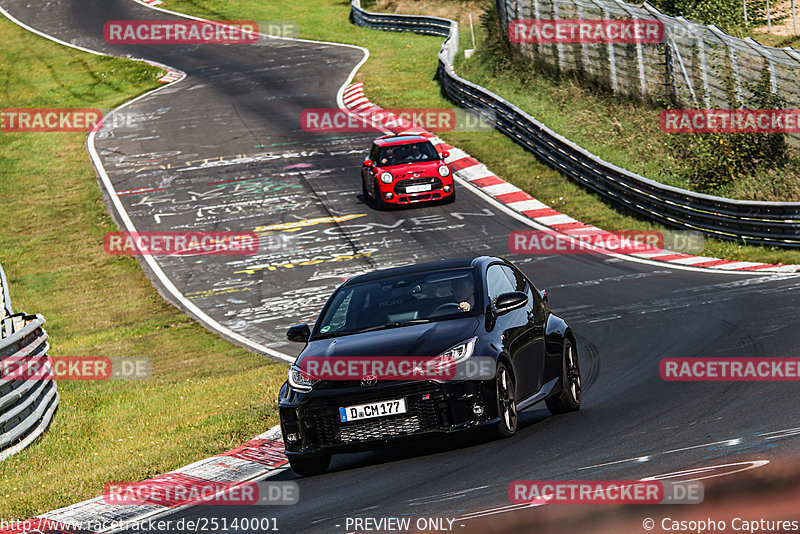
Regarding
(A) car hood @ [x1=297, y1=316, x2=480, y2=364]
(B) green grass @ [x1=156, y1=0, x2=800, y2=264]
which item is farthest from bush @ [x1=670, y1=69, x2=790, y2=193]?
(A) car hood @ [x1=297, y1=316, x2=480, y2=364]

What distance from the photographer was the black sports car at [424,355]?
869 centimetres

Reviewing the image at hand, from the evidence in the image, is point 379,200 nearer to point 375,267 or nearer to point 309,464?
point 375,267

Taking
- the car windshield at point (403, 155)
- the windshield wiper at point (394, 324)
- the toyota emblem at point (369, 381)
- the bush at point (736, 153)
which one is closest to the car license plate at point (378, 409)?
the toyota emblem at point (369, 381)

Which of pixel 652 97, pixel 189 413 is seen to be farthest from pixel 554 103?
pixel 189 413

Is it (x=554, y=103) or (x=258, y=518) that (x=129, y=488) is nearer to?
(x=258, y=518)

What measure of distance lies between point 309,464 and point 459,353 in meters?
1.52

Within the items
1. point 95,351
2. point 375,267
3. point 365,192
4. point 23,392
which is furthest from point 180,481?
point 365,192

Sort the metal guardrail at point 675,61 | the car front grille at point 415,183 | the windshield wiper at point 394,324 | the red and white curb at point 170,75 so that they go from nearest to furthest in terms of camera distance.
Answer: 1. the windshield wiper at point 394,324
2. the metal guardrail at point 675,61
3. the car front grille at point 415,183
4. the red and white curb at point 170,75

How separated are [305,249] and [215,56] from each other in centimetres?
3058

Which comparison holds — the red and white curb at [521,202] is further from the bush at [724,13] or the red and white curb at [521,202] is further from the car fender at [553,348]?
the car fender at [553,348]

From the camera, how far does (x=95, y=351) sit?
1983 cm

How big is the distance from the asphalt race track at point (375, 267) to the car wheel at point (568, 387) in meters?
0.19

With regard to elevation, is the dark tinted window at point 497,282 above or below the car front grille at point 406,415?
above

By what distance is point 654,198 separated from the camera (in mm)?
24219
